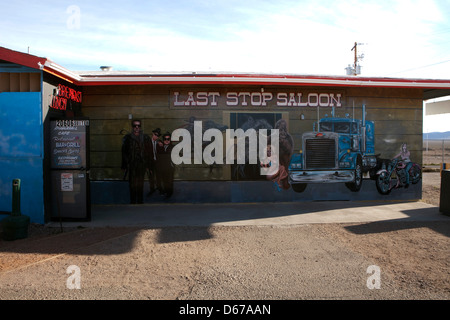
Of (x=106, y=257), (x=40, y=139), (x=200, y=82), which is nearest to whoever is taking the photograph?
(x=106, y=257)

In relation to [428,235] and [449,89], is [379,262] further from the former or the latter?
[449,89]

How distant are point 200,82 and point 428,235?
6824mm

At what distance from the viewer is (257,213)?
901cm

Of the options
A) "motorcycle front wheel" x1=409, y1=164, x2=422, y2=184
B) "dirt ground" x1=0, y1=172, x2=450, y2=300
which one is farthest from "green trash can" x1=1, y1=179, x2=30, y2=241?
"motorcycle front wheel" x1=409, y1=164, x2=422, y2=184

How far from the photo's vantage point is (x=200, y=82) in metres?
9.45

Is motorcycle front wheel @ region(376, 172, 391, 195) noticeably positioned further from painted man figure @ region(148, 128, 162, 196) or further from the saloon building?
painted man figure @ region(148, 128, 162, 196)

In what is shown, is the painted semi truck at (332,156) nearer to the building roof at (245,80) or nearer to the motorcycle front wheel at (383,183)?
the motorcycle front wheel at (383,183)

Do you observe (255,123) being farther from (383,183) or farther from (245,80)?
(383,183)

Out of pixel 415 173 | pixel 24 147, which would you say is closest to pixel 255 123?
pixel 415 173

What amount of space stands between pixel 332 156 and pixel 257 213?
10.5 feet

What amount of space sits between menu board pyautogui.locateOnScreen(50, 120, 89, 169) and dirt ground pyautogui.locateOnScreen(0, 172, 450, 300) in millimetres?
1653
